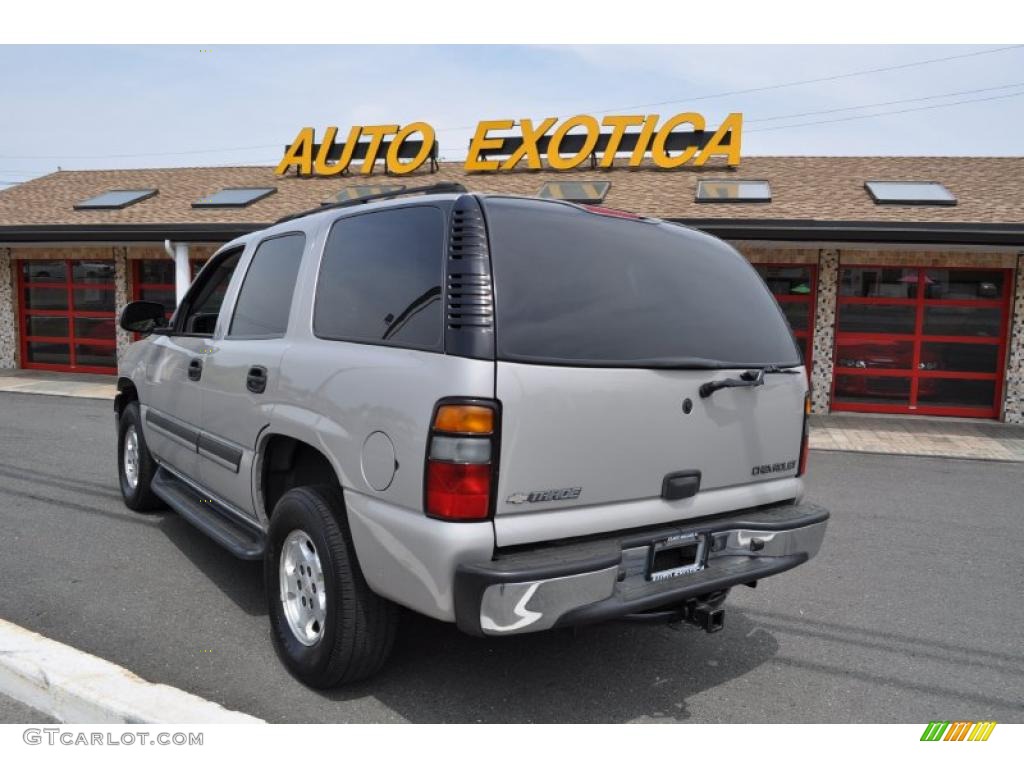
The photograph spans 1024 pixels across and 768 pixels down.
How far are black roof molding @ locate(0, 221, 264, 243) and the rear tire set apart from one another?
805cm

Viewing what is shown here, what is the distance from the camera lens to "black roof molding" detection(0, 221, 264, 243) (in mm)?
13664

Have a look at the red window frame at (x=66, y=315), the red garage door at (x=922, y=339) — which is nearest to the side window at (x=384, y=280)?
the red garage door at (x=922, y=339)

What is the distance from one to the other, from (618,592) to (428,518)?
741mm

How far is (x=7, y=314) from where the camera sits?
55.1ft

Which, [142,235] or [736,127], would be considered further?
[736,127]

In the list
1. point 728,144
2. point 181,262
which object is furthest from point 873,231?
point 181,262

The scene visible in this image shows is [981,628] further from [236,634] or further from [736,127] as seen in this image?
[736,127]

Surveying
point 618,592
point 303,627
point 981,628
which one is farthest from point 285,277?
point 981,628

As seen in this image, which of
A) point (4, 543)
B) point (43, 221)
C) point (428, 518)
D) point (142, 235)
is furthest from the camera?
point (43, 221)

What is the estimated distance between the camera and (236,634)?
3799 millimetres

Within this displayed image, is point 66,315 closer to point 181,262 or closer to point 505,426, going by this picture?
point 181,262

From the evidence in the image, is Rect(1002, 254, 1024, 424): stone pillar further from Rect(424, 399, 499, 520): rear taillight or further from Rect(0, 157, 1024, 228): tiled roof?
Rect(424, 399, 499, 520): rear taillight

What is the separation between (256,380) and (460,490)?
4.99 ft

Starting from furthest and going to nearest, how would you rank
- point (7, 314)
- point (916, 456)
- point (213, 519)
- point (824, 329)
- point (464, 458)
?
1. point (7, 314)
2. point (824, 329)
3. point (916, 456)
4. point (213, 519)
5. point (464, 458)
